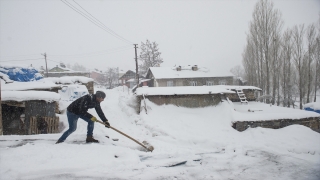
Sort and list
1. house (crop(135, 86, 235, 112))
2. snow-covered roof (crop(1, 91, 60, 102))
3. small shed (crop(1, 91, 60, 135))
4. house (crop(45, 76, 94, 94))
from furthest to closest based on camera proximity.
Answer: house (crop(45, 76, 94, 94)), house (crop(135, 86, 235, 112)), small shed (crop(1, 91, 60, 135)), snow-covered roof (crop(1, 91, 60, 102))

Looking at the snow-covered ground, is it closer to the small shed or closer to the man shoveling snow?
the man shoveling snow

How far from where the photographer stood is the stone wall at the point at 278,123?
22.8 ft

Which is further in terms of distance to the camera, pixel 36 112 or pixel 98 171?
pixel 36 112

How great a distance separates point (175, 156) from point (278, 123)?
604cm

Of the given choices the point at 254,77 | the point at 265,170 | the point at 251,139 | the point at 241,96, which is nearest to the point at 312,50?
the point at 254,77

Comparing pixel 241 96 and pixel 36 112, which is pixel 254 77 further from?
pixel 36 112

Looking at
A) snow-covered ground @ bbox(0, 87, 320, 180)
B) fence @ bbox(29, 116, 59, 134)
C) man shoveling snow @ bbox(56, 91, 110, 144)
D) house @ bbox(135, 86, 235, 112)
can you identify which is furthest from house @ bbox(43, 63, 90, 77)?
man shoveling snow @ bbox(56, 91, 110, 144)

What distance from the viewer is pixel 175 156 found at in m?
3.96

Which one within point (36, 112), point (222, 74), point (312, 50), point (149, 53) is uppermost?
point (149, 53)

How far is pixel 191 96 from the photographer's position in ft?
28.5

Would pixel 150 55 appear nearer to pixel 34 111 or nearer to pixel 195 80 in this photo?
pixel 195 80

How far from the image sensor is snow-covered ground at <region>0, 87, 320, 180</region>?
2.90m

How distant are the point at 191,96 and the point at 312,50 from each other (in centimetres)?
2064

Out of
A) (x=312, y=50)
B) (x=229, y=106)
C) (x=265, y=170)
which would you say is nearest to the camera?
(x=265, y=170)
